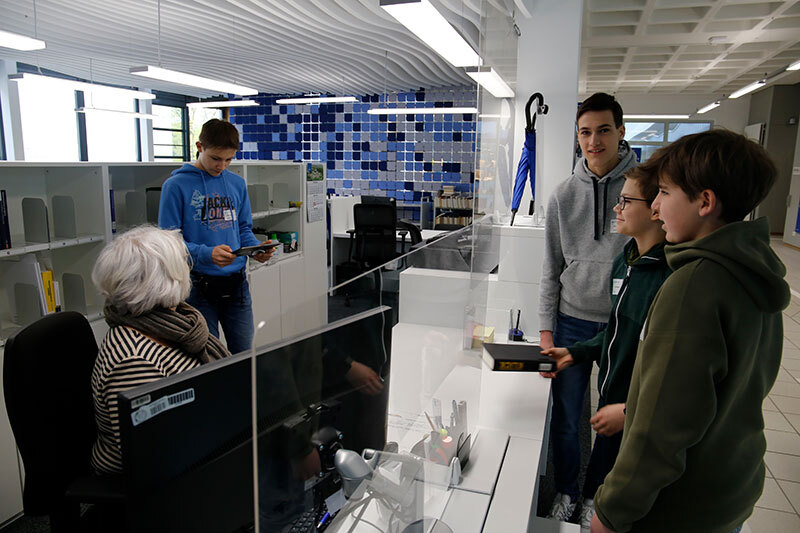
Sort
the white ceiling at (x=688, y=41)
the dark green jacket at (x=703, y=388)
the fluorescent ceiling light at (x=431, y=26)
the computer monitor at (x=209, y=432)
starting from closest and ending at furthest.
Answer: the computer monitor at (x=209, y=432), the dark green jacket at (x=703, y=388), the fluorescent ceiling light at (x=431, y=26), the white ceiling at (x=688, y=41)

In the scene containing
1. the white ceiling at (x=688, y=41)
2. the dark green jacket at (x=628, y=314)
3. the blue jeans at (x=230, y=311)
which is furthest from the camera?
the white ceiling at (x=688, y=41)

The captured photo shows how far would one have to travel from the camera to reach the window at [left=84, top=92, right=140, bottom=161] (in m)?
11.0

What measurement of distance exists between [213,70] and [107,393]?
10.1 m

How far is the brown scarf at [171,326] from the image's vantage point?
150 centimetres

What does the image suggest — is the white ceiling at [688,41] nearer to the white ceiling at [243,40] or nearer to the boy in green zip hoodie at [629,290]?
the white ceiling at [243,40]

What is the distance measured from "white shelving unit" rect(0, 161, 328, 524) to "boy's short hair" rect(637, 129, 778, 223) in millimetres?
797

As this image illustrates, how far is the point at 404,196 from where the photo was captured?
1205 cm

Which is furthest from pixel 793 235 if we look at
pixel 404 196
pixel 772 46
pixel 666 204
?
pixel 666 204

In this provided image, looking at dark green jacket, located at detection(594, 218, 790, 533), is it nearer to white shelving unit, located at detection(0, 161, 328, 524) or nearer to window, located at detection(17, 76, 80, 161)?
white shelving unit, located at detection(0, 161, 328, 524)

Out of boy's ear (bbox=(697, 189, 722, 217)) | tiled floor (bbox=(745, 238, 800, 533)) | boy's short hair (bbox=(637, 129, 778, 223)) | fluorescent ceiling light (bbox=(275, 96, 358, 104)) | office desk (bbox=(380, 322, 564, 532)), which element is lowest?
tiled floor (bbox=(745, 238, 800, 533))

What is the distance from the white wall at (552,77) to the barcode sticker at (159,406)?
3.82 metres

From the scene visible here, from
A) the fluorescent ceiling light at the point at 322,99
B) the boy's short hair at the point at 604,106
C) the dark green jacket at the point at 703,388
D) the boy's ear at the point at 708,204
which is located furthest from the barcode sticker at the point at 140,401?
the fluorescent ceiling light at the point at 322,99

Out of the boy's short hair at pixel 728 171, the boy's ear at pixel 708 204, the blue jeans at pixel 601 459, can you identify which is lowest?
the blue jeans at pixel 601 459

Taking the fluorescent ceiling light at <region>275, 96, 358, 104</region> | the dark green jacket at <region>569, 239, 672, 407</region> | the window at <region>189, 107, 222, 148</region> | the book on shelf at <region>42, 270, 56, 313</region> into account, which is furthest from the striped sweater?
the window at <region>189, 107, 222, 148</region>
